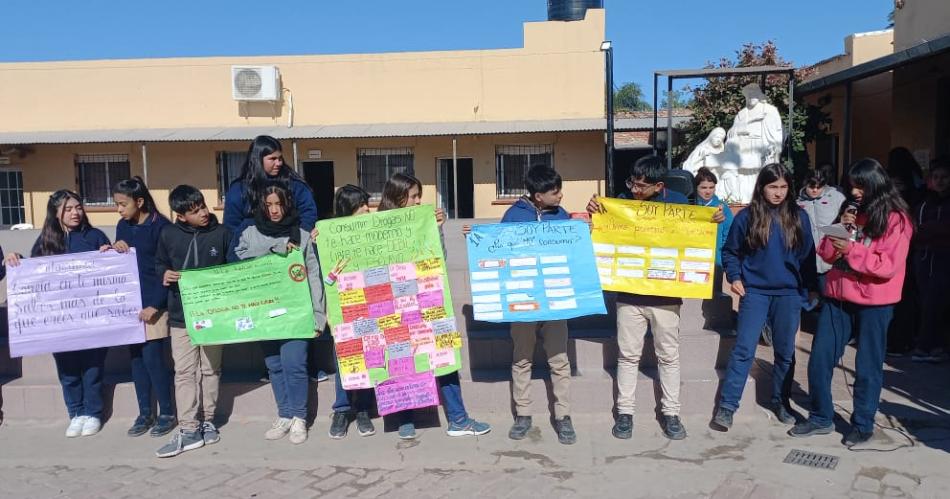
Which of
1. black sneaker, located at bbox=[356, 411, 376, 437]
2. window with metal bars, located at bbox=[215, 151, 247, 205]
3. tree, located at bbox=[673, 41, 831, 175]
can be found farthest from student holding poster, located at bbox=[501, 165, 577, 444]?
window with metal bars, located at bbox=[215, 151, 247, 205]

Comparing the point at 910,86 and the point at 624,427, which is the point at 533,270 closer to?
the point at 624,427

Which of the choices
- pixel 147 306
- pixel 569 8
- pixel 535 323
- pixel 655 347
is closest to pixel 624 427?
pixel 655 347

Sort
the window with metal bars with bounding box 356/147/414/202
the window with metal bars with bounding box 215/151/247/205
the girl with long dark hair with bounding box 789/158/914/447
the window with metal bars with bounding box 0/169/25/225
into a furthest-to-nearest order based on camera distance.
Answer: the window with metal bars with bounding box 0/169/25/225 → the window with metal bars with bounding box 215/151/247/205 → the window with metal bars with bounding box 356/147/414/202 → the girl with long dark hair with bounding box 789/158/914/447

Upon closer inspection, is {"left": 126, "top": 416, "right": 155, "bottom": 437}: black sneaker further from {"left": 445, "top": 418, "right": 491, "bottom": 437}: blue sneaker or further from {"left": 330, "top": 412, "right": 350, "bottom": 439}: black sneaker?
{"left": 445, "top": 418, "right": 491, "bottom": 437}: blue sneaker

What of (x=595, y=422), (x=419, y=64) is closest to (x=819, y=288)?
(x=595, y=422)

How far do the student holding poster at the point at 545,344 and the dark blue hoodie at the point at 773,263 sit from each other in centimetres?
115

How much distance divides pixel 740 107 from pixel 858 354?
963cm

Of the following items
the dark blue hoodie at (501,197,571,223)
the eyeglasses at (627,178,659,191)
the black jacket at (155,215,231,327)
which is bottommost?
the black jacket at (155,215,231,327)

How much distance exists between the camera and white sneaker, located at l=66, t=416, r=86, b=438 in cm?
471

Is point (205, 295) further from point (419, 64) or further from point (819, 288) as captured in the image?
point (419, 64)

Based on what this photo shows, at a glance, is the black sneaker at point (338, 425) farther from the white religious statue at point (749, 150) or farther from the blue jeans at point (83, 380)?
the white religious statue at point (749, 150)

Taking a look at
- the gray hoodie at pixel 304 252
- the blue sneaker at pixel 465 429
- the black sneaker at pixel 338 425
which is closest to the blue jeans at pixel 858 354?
the blue sneaker at pixel 465 429

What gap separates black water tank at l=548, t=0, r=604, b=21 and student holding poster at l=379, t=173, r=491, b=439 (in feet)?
73.7

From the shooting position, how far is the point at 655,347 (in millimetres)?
4430
